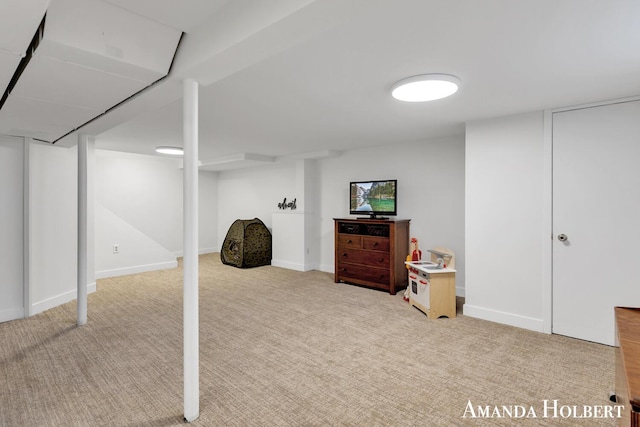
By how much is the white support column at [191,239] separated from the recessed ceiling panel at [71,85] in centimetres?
42

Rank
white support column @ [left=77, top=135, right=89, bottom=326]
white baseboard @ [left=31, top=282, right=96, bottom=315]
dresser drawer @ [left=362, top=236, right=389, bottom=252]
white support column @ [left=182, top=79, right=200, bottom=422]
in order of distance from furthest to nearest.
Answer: dresser drawer @ [left=362, top=236, right=389, bottom=252] → white baseboard @ [left=31, top=282, right=96, bottom=315] → white support column @ [left=77, top=135, right=89, bottom=326] → white support column @ [left=182, top=79, right=200, bottom=422]

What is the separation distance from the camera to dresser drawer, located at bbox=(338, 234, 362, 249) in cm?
499

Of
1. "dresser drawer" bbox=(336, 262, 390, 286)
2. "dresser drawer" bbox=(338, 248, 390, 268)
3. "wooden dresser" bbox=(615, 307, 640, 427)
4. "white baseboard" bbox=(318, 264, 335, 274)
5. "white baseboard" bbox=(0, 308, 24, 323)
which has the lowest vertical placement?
"white baseboard" bbox=(0, 308, 24, 323)

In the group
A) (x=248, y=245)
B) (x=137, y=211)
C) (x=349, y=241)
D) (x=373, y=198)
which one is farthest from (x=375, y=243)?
(x=137, y=211)

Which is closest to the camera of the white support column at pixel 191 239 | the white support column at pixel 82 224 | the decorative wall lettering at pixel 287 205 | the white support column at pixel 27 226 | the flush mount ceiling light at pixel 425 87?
the white support column at pixel 191 239

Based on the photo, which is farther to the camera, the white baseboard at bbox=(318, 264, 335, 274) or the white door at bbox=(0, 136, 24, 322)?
the white baseboard at bbox=(318, 264, 335, 274)

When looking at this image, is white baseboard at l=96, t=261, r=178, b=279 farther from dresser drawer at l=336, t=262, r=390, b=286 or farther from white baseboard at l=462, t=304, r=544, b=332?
white baseboard at l=462, t=304, r=544, b=332

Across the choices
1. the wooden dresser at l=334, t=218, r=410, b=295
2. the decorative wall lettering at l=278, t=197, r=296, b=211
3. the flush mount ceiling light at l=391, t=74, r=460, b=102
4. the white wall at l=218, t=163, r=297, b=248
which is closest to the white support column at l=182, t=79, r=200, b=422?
the flush mount ceiling light at l=391, t=74, r=460, b=102

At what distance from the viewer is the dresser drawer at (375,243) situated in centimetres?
Answer: 468

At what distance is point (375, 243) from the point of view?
4.78 m

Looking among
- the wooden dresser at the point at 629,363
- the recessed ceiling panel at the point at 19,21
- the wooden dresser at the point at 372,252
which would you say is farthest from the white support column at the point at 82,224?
the wooden dresser at the point at 629,363

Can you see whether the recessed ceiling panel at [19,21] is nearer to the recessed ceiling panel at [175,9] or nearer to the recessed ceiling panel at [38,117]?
the recessed ceiling panel at [175,9]

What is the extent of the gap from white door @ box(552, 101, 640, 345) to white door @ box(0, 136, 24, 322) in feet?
18.6

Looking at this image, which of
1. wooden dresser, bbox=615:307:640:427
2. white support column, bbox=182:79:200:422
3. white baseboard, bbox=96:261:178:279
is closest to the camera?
wooden dresser, bbox=615:307:640:427
